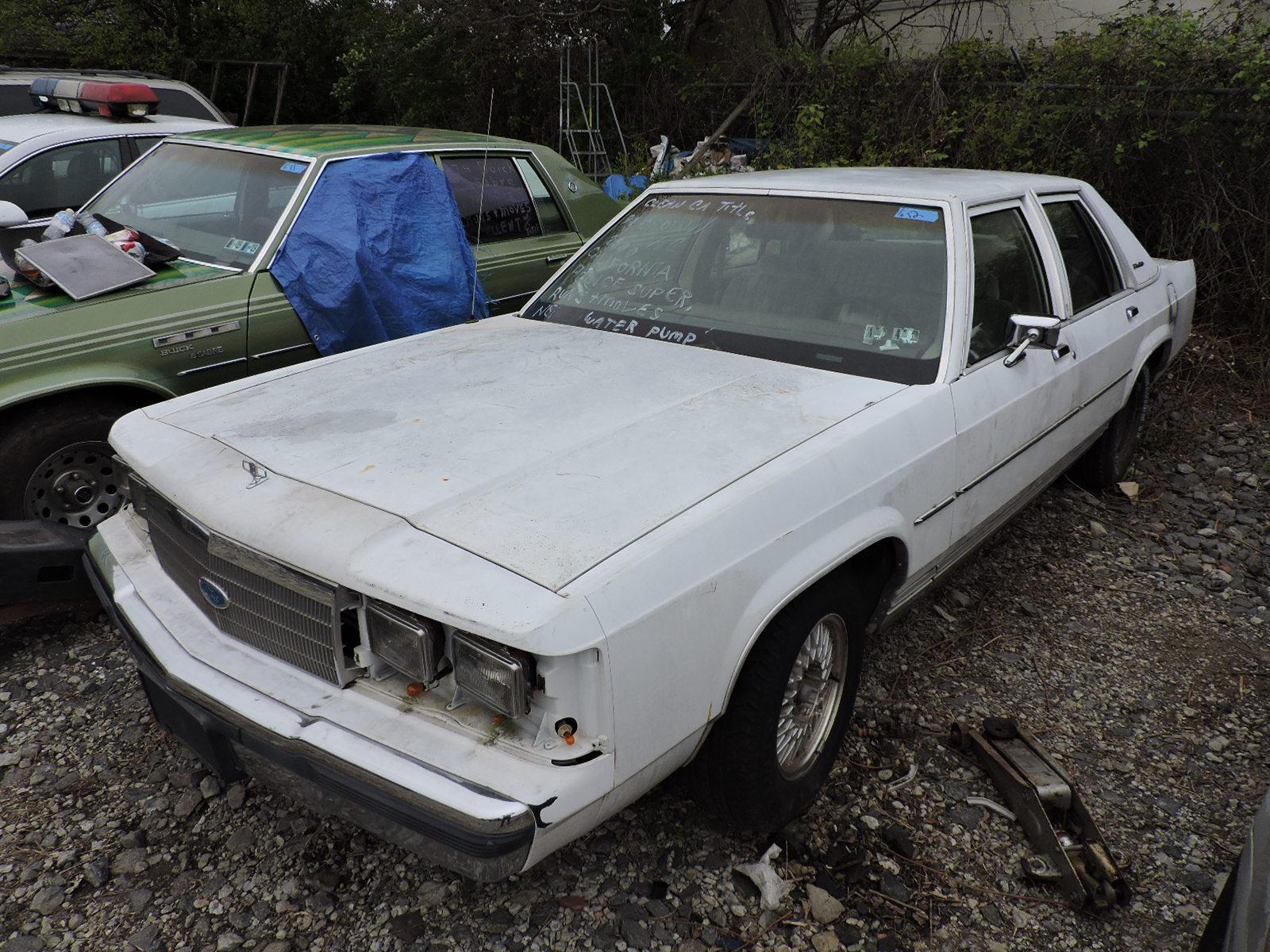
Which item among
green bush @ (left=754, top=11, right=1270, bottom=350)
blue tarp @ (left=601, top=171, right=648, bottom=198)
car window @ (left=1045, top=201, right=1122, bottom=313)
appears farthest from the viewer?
blue tarp @ (left=601, top=171, right=648, bottom=198)

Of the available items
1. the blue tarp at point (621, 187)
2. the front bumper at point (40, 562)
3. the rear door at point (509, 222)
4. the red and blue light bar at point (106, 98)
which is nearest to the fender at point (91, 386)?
the front bumper at point (40, 562)

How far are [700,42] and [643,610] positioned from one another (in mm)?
12493

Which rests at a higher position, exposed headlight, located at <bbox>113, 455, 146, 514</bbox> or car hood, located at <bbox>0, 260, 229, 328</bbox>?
car hood, located at <bbox>0, 260, 229, 328</bbox>

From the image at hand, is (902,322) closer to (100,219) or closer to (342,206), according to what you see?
(342,206)

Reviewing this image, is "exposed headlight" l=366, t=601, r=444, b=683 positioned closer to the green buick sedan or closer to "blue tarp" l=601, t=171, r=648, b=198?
the green buick sedan

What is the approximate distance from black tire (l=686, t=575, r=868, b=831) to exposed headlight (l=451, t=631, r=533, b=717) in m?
0.61

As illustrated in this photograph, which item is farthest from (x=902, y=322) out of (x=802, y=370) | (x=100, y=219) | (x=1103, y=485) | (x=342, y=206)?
(x=100, y=219)

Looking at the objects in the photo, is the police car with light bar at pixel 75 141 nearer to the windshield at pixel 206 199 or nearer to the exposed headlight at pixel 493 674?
the windshield at pixel 206 199

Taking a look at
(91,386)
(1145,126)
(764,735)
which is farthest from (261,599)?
(1145,126)

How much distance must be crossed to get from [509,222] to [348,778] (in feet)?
12.5

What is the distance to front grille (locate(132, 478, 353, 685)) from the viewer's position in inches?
81.0

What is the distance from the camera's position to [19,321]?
3461 millimetres

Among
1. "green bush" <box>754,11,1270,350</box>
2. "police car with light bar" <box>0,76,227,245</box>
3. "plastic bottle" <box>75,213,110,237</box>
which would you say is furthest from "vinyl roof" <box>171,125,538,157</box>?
"green bush" <box>754,11,1270,350</box>

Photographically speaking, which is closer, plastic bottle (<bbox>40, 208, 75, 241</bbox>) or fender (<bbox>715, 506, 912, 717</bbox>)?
fender (<bbox>715, 506, 912, 717</bbox>)
